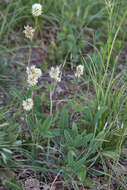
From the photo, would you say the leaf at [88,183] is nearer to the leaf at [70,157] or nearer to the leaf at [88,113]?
the leaf at [70,157]

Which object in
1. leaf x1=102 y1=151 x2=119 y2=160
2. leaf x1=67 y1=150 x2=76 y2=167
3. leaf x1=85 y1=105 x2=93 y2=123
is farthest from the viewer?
leaf x1=85 y1=105 x2=93 y2=123

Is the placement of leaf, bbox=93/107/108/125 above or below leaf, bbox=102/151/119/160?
above

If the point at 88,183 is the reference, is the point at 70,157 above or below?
above

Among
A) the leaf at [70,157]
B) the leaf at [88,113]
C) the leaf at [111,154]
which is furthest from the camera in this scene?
the leaf at [88,113]

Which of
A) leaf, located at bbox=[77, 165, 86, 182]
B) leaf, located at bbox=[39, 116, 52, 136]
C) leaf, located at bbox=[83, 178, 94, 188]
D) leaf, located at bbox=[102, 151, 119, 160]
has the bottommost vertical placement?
leaf, located at bbox=[83, 178, 94, 188]

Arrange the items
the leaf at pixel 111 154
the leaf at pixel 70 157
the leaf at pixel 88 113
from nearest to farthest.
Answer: the leaf at pixel 70 157 → the leaf at pixel 111 154 → the leaf at pixel 88 113

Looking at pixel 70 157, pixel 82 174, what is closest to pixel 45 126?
pixel 70 157

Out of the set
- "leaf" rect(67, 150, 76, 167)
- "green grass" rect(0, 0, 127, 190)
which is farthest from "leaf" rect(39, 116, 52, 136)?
"leaf" rect(67, 150, 76, 167)

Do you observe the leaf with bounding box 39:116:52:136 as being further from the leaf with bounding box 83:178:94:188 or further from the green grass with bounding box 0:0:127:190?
the leaf with bounding box 83:178:94:188

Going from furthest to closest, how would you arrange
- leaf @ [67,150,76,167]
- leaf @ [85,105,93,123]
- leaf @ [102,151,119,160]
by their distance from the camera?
1. leaf @ [85,105,93,123]
2. leaf @ [102,151,119,160]
3. leaf @ [67,150,76,167]

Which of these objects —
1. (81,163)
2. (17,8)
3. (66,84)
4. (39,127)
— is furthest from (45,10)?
(81,163)

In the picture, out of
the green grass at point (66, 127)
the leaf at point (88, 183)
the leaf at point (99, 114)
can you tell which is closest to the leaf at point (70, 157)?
the green grass at point (66, 127)

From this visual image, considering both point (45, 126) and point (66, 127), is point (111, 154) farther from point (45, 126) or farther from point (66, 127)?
point (45, 126)

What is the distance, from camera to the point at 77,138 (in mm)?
1448
